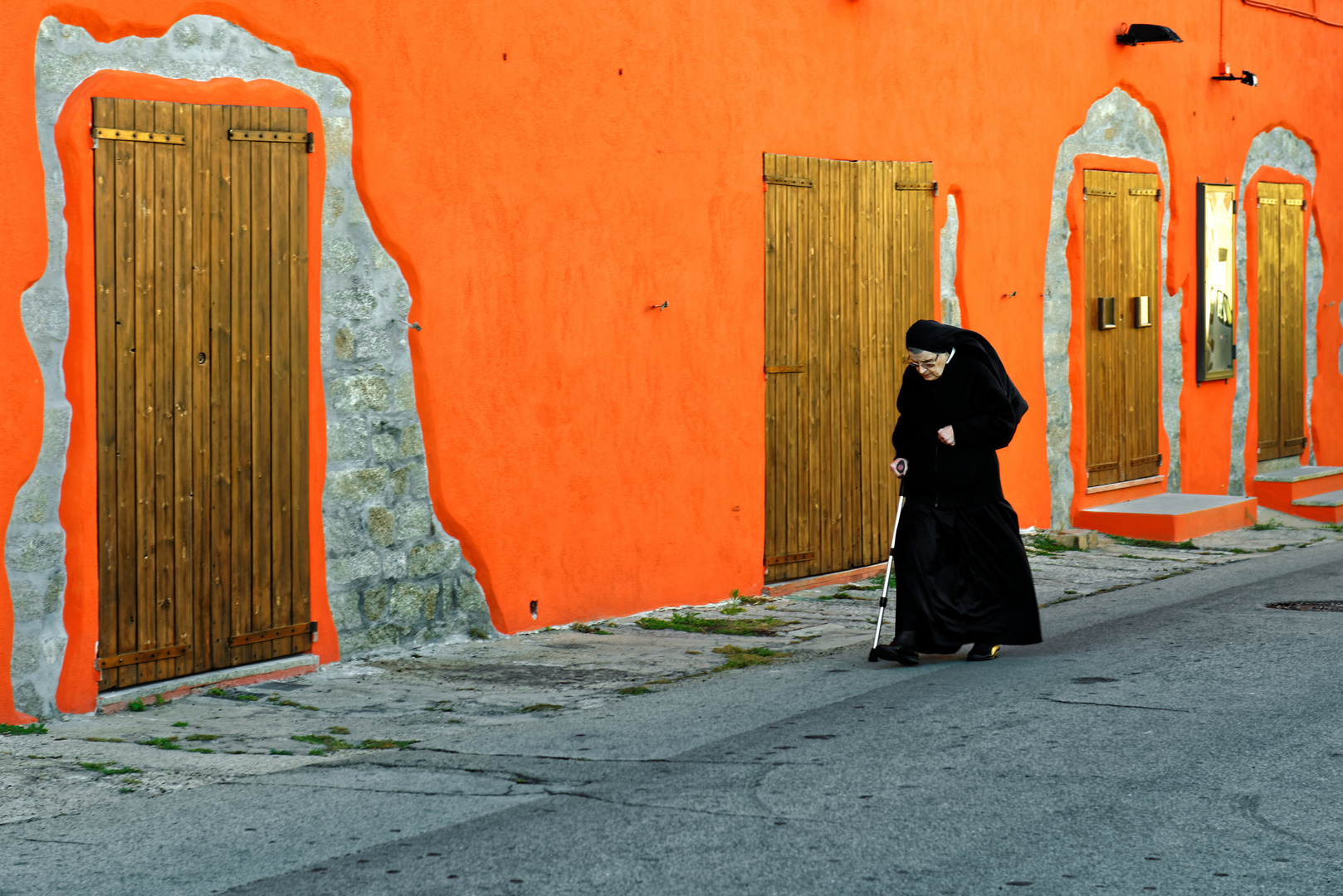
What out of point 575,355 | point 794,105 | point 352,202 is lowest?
point 575,355

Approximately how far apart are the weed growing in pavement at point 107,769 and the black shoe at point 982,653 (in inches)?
157

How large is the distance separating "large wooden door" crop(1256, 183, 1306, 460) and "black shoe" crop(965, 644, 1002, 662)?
32.1 feet

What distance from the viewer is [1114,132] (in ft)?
47.1

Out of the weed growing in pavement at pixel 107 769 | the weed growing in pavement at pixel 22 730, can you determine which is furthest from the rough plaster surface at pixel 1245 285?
the weed growing in pavement at pixel 107 769

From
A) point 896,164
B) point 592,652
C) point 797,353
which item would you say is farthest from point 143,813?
point 896,164

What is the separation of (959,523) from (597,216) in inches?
111

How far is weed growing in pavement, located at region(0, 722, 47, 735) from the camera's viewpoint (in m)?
6.66

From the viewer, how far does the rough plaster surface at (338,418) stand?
6824 millimetres

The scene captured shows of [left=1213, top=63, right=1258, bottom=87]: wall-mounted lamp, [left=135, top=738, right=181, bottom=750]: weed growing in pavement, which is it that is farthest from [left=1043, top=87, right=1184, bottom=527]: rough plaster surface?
[left=135, top=738, right=181, bottom=750]: weed growing in pavement

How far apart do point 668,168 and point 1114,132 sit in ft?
19.7

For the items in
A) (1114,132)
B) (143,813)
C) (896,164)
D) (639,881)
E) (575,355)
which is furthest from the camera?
(1114,132)

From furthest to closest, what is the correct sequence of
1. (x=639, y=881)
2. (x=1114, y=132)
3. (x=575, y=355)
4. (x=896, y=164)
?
(x=1114, y=132) < (x=896, y=164) < (x=575, y=355) < (x=639, y=881)

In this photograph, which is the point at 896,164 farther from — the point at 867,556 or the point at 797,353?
the point at 867,556

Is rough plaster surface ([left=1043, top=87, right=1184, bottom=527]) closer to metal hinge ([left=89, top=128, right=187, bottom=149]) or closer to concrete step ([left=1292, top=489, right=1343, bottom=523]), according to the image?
concrete step ([left=1292, top=489, right=1343, bottom=523])
